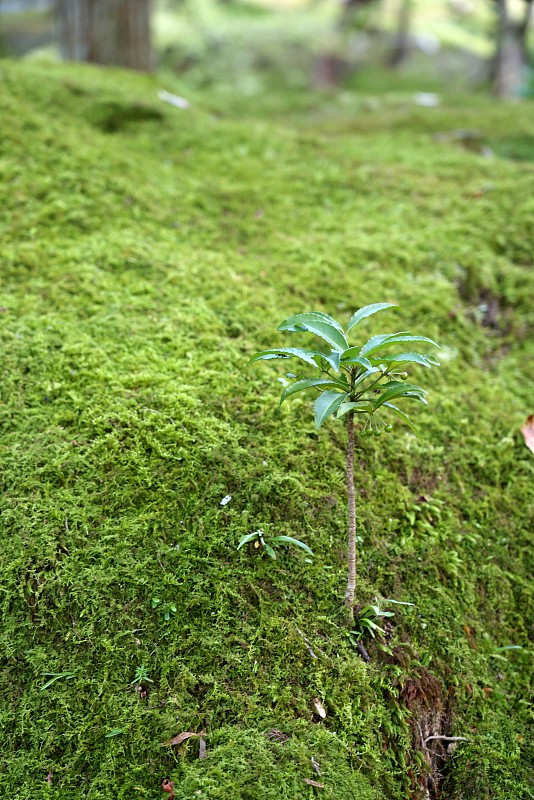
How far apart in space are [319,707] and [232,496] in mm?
864

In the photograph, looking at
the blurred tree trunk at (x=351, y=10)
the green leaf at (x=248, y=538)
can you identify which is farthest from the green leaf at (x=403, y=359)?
the blurred tree trunk at (x=351, y=10)

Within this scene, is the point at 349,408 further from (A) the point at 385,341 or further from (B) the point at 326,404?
(A) the point at 385,341

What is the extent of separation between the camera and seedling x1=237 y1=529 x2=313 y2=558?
7.33 feet

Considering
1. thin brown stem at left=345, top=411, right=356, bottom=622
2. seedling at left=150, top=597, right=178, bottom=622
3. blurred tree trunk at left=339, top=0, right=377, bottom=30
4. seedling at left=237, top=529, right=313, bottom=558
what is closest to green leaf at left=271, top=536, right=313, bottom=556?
seedling at left=237, top=529, right=313, bottom=558

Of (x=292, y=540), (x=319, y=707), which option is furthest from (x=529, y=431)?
(x=319, y=707)

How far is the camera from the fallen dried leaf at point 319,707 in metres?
1.95

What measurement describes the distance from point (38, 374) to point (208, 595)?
135 centimetres

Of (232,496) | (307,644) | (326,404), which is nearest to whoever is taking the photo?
(326,404)

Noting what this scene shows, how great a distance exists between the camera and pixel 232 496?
7.77 ft

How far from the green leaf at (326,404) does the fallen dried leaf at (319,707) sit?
1.02 metres

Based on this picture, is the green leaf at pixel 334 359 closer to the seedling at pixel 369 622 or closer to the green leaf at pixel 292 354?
the green leaf at pixel 292 354

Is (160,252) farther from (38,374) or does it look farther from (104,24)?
(104,24)

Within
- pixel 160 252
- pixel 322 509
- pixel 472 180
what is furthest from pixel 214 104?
pixel 322 509

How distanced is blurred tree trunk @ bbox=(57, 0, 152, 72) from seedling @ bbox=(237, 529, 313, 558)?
560 centimetres
